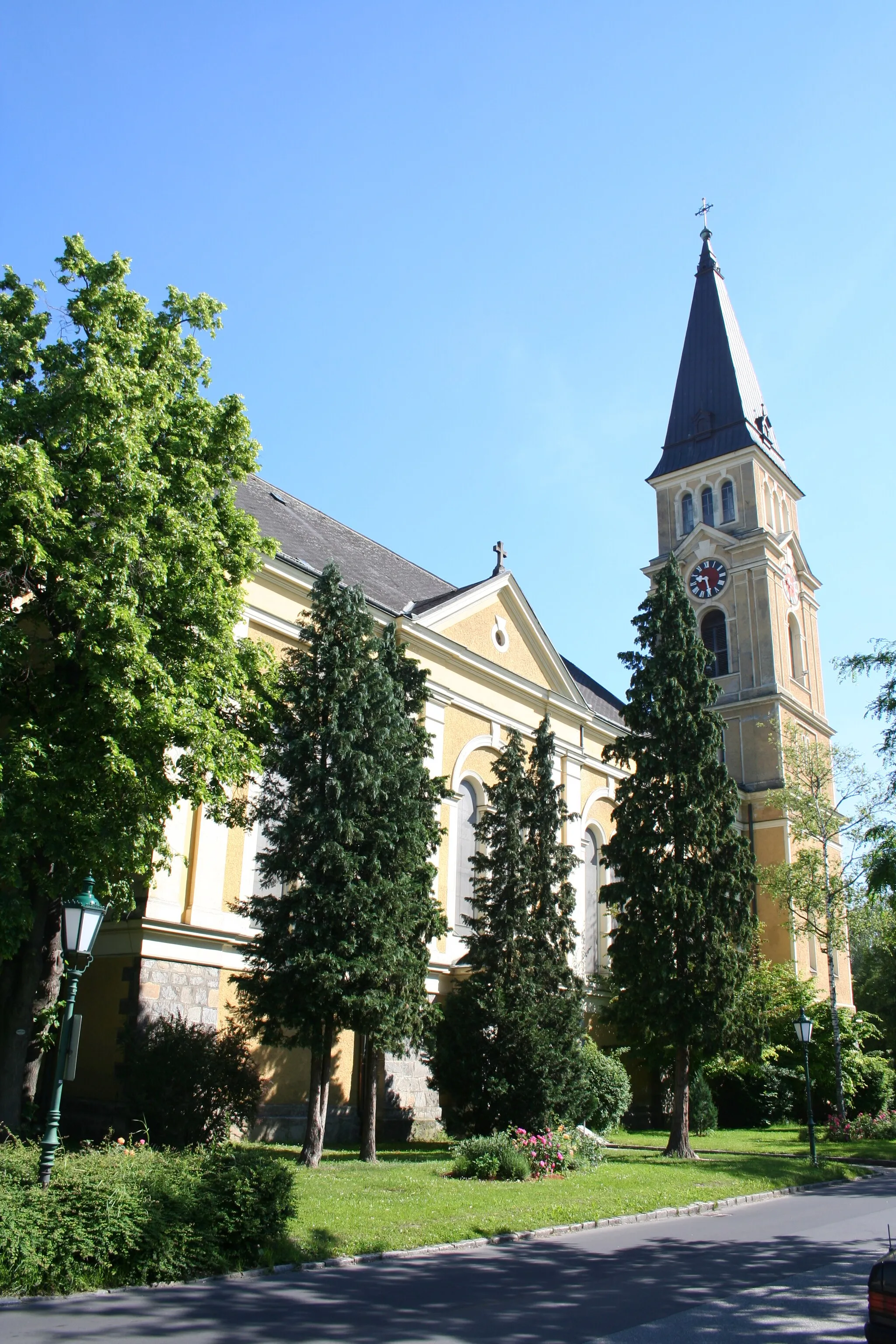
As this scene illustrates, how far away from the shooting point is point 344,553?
29.4m

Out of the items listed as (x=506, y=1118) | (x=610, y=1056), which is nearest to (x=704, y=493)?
(x=610, y=1056)

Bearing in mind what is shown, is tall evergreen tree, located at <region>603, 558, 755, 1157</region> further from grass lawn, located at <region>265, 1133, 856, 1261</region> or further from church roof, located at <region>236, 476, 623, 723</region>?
church roof, located at <region>236, 476, 623, 723</region>

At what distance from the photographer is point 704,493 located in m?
48.5

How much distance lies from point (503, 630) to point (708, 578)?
765 inches

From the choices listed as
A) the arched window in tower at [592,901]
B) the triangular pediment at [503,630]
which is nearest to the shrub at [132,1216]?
the triangular pediment at [503,630]

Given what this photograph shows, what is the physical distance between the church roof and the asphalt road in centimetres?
1587

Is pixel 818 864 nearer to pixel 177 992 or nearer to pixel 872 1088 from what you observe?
pixel 872 1088

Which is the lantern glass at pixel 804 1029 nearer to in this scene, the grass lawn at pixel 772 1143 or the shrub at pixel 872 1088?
the grass lawn at pixel 772 1143

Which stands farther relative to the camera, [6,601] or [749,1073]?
[749,1073]

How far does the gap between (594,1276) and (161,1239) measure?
4391 mm

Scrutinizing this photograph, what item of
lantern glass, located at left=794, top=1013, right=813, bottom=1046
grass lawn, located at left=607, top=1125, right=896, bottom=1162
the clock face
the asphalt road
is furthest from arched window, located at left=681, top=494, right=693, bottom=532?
the asphalt road

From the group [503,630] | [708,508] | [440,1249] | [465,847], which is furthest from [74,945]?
[708,508]

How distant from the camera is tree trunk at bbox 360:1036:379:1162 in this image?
18.1 metres

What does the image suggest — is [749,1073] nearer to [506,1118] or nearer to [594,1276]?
[506,1118]
